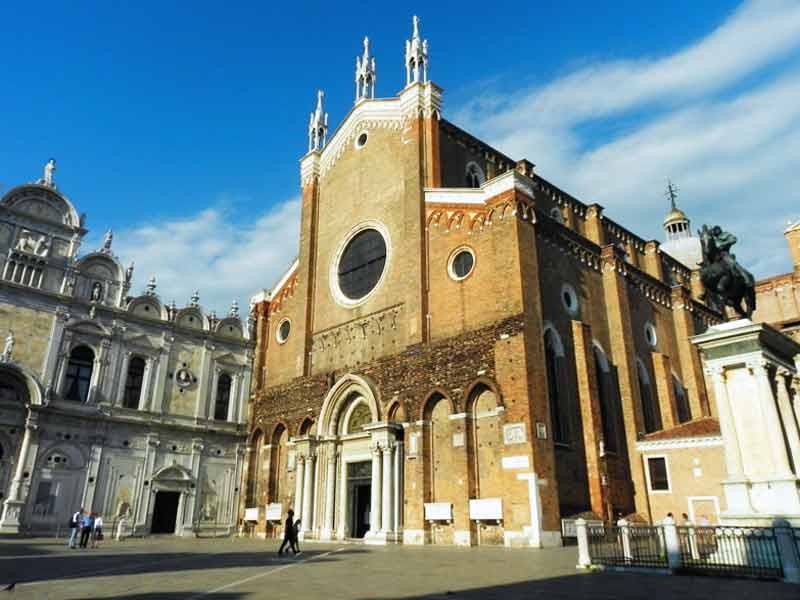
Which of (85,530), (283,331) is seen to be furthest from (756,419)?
(283,331)

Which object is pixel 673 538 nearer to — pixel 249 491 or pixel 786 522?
pixel 786 522

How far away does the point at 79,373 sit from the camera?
25281 mm

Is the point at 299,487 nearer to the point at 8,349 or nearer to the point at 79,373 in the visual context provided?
the point at 79,373

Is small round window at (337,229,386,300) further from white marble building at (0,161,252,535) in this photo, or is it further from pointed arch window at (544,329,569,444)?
white marble building at (0,161,252,535)

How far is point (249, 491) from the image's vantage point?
27.2 m

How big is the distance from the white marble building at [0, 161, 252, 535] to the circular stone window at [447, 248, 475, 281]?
47.0 ft

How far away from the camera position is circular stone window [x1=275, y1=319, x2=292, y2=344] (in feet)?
96.0

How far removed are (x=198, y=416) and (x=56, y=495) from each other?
6670 mm

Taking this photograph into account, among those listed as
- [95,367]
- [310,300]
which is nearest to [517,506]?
[310,300]

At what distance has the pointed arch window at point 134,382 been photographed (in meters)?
26.5

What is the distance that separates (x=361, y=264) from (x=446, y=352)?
23.4 ft

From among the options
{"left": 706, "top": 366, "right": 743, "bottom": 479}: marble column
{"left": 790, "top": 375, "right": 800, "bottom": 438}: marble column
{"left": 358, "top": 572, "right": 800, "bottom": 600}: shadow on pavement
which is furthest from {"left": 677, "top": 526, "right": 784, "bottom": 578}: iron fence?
{"left": 790, "top": 375, "right": 800, "bottom": 438}: marble column

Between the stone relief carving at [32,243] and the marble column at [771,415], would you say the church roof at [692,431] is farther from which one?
the stone relief carving at [32,243]

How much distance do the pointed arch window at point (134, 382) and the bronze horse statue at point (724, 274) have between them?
23.7 meters
